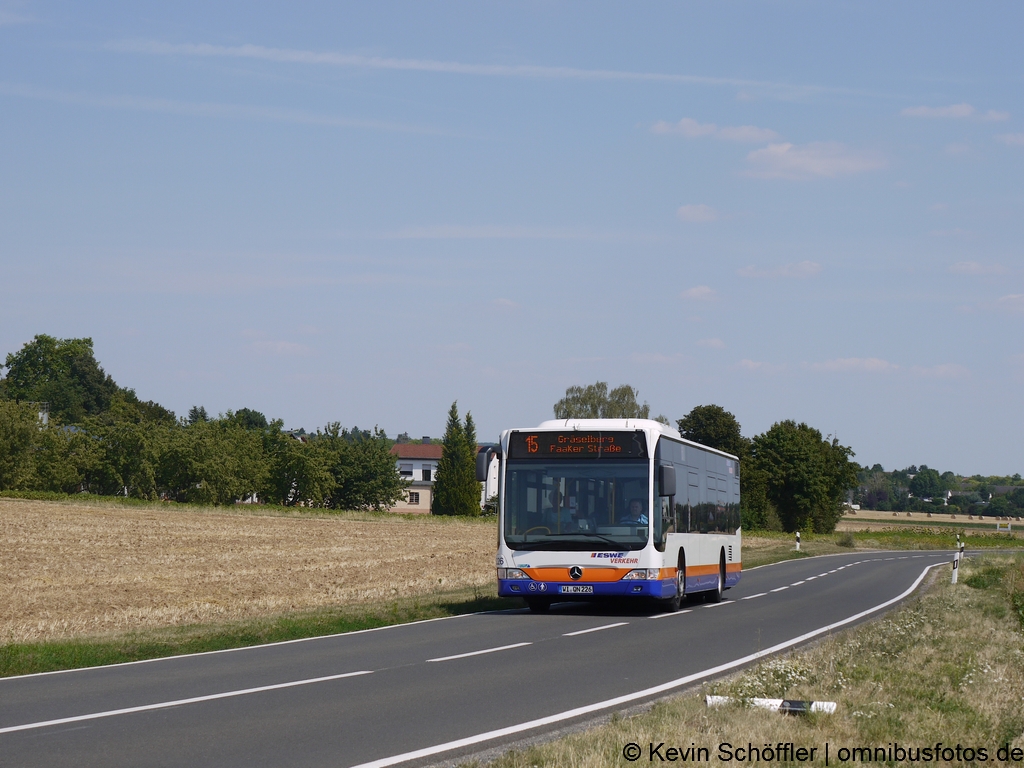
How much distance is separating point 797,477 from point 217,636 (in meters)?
91.4

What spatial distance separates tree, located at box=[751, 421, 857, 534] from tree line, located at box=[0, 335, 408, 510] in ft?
104

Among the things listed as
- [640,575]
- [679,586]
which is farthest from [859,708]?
[679,586]

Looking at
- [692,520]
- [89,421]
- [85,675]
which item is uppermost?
[89,421]

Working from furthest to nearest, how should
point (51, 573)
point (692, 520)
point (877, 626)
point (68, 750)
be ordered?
point (51, 573)
point (692, 520)
point (877, 626)
point (68, 750)

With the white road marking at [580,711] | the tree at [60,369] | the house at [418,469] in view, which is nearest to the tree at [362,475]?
the house at [418,469]

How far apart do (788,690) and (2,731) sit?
6.15 metres

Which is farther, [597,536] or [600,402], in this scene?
[600,402]

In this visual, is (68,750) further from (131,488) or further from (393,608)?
(131,488)

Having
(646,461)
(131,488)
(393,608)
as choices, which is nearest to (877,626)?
(646,461)

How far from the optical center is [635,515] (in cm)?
1947

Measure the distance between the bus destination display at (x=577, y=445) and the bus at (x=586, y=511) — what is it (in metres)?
0.02

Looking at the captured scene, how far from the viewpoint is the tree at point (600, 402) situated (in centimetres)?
10694

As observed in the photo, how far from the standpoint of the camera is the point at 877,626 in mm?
16516

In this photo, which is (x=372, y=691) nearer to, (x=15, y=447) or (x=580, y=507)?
(x=580, y=507)
